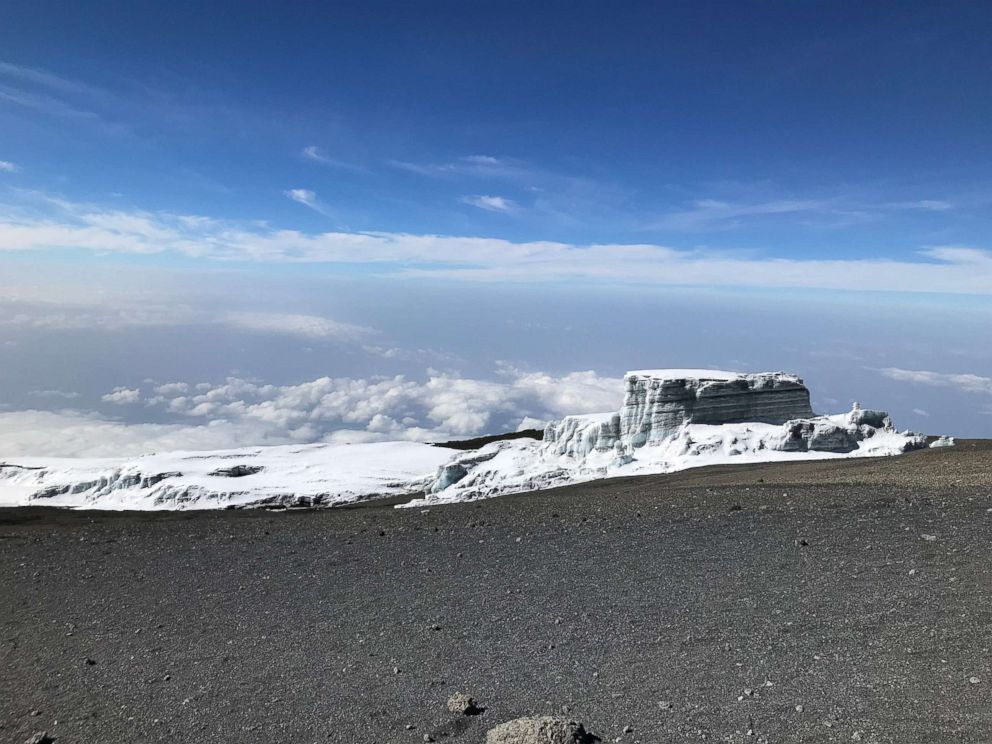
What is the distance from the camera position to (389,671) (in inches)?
258

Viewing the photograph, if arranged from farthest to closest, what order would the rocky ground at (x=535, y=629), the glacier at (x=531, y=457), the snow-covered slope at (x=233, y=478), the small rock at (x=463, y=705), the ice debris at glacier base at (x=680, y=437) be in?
the snow-covered slope at (x=233, y=478)
the glacier at (x=531, y=457)
the ice debris at glacier base at (x=680, y=437)
the small rock at (x=463, y=705)
the rocky ground at (x=535, y=629)

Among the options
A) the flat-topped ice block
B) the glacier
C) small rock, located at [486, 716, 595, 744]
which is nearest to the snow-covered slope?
the glacier

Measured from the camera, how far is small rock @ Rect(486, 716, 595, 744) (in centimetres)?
484

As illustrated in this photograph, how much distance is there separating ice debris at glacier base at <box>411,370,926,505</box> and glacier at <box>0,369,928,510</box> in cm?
5

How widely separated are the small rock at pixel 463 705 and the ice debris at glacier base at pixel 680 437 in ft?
70.2

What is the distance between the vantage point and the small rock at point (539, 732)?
15.9 feet

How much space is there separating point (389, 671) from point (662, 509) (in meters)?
7.52

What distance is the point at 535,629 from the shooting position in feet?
24.2

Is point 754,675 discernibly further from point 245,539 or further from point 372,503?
point 372,503

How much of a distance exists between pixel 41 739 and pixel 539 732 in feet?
14.2

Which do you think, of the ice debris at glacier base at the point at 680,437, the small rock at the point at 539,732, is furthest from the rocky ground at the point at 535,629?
the ice debris at glacier base at the point at 680,437

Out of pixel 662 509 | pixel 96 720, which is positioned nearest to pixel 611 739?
pixel 96 720

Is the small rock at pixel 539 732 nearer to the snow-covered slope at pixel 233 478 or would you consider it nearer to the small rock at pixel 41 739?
the small rock at pixel 41 739

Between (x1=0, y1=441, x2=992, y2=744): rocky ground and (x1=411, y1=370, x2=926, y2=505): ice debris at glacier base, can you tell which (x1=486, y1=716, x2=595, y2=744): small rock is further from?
(x1=411, y1=370, x2=926, y2=505): ice debris at glacier base
